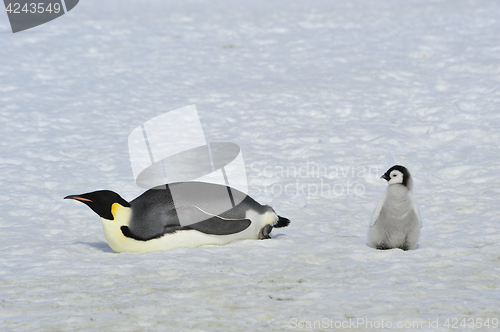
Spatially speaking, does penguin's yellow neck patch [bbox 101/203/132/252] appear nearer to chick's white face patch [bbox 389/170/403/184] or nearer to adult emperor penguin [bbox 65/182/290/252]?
adult emperor penguin [bbox 65/182/290/252]

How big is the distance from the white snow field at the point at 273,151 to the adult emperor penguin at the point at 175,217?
0.13 metres

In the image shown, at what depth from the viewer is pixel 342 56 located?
10336 mm

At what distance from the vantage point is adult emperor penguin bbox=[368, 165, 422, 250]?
3930 mm

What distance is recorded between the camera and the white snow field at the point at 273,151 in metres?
2.93

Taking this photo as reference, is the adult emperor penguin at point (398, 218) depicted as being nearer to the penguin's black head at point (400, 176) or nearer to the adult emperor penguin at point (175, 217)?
the penguin's black head at point (400, 176)

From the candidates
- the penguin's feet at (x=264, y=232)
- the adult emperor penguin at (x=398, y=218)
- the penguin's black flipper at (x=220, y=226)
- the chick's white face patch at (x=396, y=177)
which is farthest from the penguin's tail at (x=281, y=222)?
the chick's white face patch at (x=396, y=177)

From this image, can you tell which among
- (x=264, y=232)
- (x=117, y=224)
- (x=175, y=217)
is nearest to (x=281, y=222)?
(x=264, y=232)

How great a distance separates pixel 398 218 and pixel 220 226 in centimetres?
137

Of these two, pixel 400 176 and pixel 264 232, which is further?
pixel 264 232

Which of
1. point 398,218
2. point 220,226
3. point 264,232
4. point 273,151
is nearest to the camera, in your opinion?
point 398,218

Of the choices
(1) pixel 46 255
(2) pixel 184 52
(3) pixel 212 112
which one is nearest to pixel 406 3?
(2) pixel 184 52

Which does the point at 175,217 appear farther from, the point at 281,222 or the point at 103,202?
the point at 281,222

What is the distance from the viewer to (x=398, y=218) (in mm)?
3941

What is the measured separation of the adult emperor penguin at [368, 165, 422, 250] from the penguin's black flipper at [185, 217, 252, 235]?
104 centimetres
